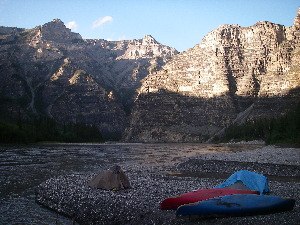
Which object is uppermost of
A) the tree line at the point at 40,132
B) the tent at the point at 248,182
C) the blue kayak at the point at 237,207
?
the blue kayak at the point at 237,207

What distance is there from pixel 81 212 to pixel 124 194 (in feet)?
11.1

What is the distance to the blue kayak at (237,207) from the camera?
11.7 m

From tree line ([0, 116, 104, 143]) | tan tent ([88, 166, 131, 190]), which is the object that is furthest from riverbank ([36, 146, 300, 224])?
tree line ([0, 116, 104, 143])

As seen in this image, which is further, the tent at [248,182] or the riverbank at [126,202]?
the tent at [248,182]

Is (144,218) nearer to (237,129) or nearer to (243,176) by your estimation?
(243,176)

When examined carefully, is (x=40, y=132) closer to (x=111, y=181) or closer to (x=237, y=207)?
(x=111, y=181)

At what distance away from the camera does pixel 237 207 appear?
11.8 m

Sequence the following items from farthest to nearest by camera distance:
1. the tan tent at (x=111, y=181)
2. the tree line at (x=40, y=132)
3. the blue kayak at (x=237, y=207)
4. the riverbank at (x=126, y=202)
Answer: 1. the tree line at (x=40, y=132)
2. the tan tent at (x=111, y=181)
3. the blue kayak at (x=237, y=207)
4. the riverbank at (x=126, y=202)

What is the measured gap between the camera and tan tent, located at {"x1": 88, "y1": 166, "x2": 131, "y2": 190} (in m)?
19.6

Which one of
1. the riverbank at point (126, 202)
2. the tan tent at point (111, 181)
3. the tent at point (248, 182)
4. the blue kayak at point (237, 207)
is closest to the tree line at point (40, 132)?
the riverbank at point (126, 202)

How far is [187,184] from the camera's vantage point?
21484mm

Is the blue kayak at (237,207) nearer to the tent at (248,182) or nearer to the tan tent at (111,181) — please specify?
the tent at (248,182)

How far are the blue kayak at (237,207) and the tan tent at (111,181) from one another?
26.6ft

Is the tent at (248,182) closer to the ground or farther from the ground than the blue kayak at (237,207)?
closer to the ground
